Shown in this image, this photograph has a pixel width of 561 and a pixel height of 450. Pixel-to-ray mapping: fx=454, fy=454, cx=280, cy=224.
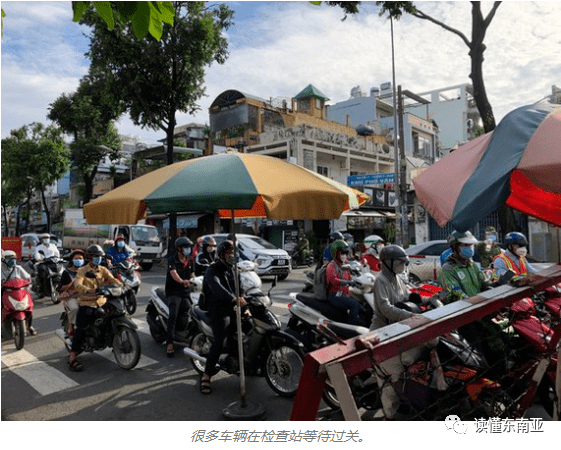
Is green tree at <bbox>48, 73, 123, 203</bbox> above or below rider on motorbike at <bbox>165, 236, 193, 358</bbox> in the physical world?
above

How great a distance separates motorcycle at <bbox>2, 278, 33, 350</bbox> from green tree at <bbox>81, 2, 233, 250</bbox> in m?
7.15

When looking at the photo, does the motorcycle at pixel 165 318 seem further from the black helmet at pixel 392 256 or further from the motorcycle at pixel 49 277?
the motorcycle at pixel 49 277

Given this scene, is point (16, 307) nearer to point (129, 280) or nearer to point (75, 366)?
point (75, 366)

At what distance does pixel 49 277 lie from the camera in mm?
10828

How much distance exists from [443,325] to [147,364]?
4293mm

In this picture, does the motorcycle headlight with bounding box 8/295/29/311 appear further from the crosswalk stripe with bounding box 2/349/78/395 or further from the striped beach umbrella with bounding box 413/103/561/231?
the striped beach umbrella with bounding box 413/103/561/231

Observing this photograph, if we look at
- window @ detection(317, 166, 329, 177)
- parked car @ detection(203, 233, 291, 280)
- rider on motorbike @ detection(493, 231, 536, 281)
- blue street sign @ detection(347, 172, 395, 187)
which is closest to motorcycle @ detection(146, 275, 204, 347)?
rider on motorbike @ detection(493, 231, 536, 281)

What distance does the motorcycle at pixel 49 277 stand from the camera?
10844 mm

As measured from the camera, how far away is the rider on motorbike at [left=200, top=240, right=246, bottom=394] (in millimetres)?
4465

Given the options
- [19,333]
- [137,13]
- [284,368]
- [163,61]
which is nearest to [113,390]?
[284,368]

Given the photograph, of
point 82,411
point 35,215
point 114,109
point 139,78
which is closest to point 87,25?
point 139,78

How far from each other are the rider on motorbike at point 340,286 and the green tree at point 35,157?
92.6ft

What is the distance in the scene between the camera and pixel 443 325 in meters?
2.50

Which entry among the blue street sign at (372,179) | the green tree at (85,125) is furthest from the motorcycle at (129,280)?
the green tree at (85,125)
